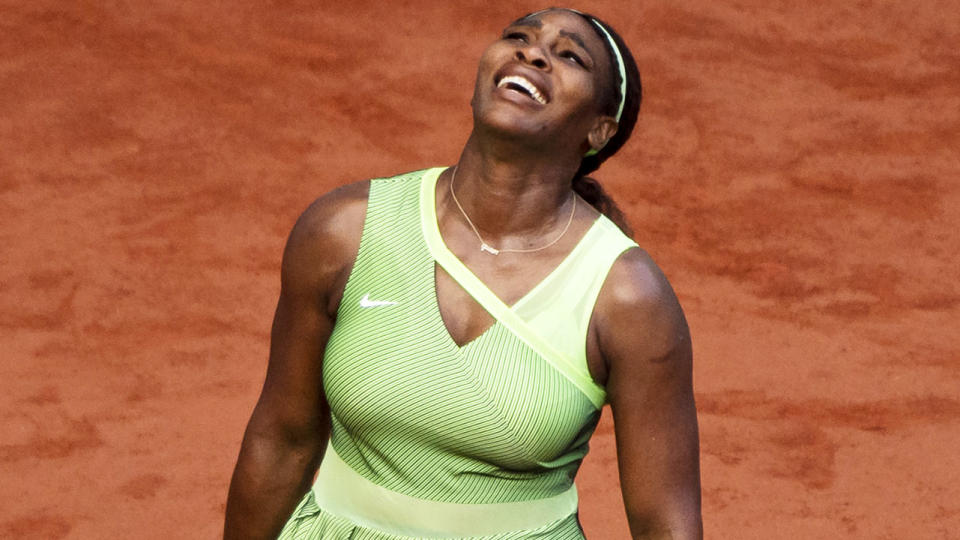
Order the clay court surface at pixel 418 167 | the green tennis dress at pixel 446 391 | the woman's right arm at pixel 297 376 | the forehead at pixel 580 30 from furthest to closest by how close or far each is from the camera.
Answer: the clay court surface at pixel 418 167
the forehead at pixel 580 30
the woman's right arm at pixel 297 376
the green tennis dress at pixel 446 391

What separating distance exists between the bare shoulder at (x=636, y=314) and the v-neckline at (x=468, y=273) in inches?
Result: 3.6

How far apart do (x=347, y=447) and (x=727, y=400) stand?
11.1ft

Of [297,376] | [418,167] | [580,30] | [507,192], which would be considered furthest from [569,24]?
[418,167]

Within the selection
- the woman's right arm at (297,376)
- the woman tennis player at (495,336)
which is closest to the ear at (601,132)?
the woman tennis player at (495,336)

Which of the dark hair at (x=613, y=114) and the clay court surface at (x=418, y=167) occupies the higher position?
the dark hair at (x=613, y=114)

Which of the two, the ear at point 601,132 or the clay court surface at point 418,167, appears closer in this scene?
the ear at point 601,132

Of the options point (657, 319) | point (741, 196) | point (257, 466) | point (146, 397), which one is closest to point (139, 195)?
point (146, 397)

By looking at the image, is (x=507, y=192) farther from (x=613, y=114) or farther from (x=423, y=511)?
(x=423, y=511)

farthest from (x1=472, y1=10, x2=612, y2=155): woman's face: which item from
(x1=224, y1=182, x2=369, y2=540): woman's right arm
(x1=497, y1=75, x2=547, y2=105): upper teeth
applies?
(x1=224, y1=182, x2=369, y2=540): woman's right arm

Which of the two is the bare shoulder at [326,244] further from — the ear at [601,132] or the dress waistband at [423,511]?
the ear at [601,132]

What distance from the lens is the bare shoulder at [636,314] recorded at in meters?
2.50

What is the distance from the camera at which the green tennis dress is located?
8.13 feet

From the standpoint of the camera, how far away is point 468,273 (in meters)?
2.55

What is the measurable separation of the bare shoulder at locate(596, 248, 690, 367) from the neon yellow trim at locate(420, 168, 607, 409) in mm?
66
